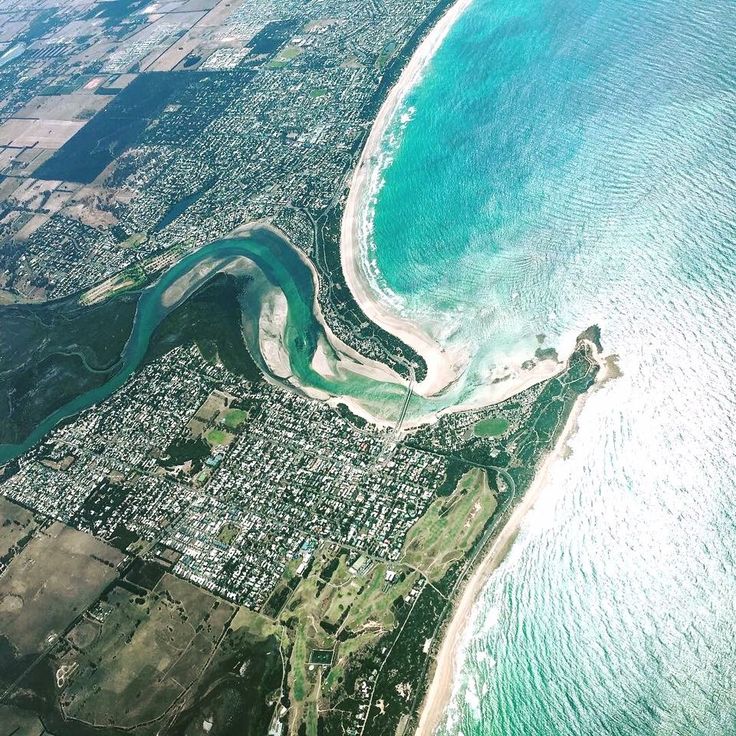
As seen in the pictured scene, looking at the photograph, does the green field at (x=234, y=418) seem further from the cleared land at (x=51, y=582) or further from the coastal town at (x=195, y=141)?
the cleared land at (x=51, y=582)

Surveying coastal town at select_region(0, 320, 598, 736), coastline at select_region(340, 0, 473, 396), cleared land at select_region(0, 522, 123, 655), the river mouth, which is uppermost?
coastline at select_region(340, 0, 473, 396)

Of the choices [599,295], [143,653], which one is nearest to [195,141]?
[599,295]

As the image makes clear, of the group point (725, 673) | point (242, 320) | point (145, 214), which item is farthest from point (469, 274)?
point (145, 214)

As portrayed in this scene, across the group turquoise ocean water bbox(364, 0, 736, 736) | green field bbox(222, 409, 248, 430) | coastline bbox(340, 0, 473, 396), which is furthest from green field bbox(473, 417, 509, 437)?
green field bbox(222, 409, 248, 430)

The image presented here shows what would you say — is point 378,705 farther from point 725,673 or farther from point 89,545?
point 89,545

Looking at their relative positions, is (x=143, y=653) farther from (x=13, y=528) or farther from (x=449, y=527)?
(x=449, y=527)

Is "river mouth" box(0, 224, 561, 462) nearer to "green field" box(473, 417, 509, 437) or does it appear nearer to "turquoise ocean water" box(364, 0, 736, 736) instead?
"green field" box(473, 417, 509, 437)
